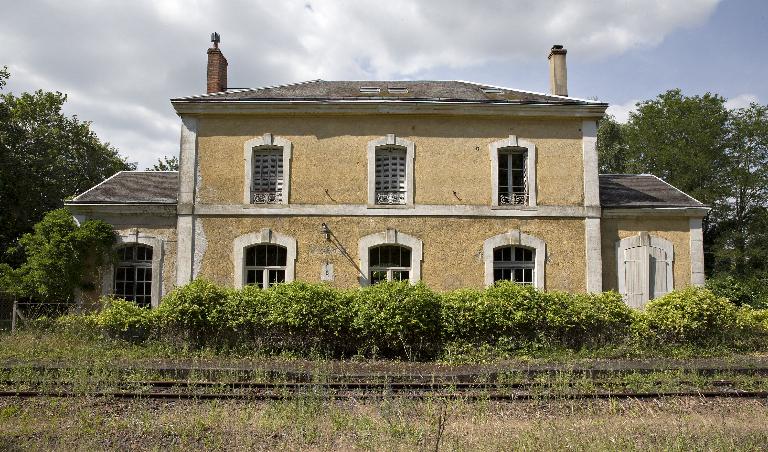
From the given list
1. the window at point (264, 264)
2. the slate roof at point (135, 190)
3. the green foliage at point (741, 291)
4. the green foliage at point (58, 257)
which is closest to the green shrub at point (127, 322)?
the green foliage at point (58, 257)

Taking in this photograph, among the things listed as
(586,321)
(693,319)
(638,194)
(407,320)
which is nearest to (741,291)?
(638,194)

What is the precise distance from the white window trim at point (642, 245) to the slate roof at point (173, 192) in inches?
33.6

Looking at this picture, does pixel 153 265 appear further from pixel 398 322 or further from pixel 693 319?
pixel 693 319

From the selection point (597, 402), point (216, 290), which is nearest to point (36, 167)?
point (216, 290)

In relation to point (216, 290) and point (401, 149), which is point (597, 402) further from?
point (401, 149)

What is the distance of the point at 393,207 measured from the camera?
1405 cm

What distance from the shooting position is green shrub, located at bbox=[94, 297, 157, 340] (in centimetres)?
1134

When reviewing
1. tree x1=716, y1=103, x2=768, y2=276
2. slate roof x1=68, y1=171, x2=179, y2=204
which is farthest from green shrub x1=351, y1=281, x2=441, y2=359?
tree x1=716, y1=103, x2=768, y2=276

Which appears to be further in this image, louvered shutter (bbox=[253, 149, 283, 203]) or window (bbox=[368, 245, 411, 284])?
louvered shutter (bbox=[253, 149, 283, 203])

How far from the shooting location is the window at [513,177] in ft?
47.0

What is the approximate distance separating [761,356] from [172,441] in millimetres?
11142

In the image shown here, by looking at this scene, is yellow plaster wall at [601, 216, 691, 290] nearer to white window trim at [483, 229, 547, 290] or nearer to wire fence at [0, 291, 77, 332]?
white window trim at [483, 229, 547, 290]

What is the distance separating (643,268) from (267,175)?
1000 centimetres

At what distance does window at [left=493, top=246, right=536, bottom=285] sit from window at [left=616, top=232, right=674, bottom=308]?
230 cm
